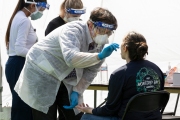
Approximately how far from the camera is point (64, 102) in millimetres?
3117

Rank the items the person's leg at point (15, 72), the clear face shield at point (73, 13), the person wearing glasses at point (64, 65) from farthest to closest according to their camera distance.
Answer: the clear face shield at point (73, 13) < the person's leg at point (15, 72) < the person wearing glasses at point (64, 65)

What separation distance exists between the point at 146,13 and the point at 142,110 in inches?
114

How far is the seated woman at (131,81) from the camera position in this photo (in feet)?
9.21

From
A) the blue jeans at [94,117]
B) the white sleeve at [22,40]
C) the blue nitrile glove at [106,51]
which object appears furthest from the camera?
the white sleeve at [22,40]

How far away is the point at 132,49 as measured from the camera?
290 cm

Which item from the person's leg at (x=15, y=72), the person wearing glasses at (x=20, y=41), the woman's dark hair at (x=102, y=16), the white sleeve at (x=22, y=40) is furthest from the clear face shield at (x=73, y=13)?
the woman's dark hair at (x=102, y=16)

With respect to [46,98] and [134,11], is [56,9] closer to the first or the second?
[134,11]

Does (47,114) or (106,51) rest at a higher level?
(106,51)

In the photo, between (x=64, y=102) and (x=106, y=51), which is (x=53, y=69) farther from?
(x=106, y=51)

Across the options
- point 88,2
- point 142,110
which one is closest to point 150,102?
point 142,110

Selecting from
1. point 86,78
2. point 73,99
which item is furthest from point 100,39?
point 73,99

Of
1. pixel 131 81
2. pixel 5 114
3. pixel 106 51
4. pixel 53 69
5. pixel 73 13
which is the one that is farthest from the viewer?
pixel 5 114

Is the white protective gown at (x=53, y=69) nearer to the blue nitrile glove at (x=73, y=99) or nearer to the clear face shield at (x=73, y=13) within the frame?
the blue nitrile glove at (x=73, y=99)

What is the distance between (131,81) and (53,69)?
1.69ft
